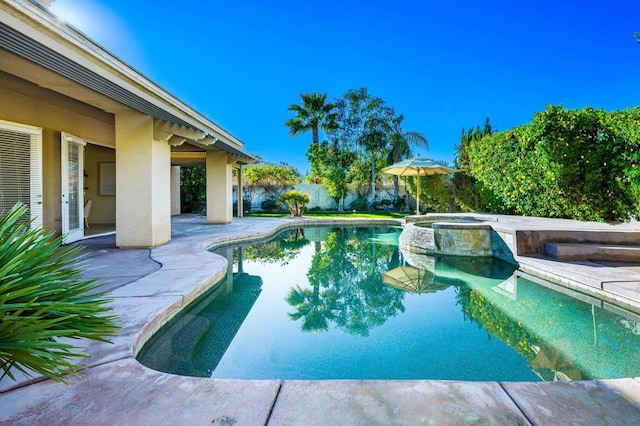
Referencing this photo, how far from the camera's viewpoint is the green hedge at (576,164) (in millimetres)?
8438

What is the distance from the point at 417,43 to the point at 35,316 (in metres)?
21.7

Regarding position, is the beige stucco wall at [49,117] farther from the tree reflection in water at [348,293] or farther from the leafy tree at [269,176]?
the leafy tree at [269,176]

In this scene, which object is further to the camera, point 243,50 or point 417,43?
point 243,50

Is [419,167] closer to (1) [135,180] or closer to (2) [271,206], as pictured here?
(1) [135,180]

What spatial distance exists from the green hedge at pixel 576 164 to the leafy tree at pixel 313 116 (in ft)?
47.9

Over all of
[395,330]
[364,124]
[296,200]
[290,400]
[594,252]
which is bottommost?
[395,330]

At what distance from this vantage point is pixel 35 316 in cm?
143

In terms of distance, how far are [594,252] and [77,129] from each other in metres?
12.6

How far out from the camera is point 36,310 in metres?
1.62

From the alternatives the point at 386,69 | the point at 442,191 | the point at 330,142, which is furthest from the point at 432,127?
the point at 442,191

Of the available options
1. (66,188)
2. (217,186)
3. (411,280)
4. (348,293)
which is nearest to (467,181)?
(411,280)

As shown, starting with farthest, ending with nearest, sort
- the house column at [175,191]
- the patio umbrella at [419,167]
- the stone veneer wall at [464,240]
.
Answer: the house column at [175,191]
the patio umbrella at [419,167]
the stone veneer wall at [464,240]

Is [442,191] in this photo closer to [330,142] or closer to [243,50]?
[330,142]

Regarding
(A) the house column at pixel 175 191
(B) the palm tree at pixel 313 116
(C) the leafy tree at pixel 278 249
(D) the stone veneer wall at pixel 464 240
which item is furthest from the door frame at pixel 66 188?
(B) the palm tree at pixel 313 116
